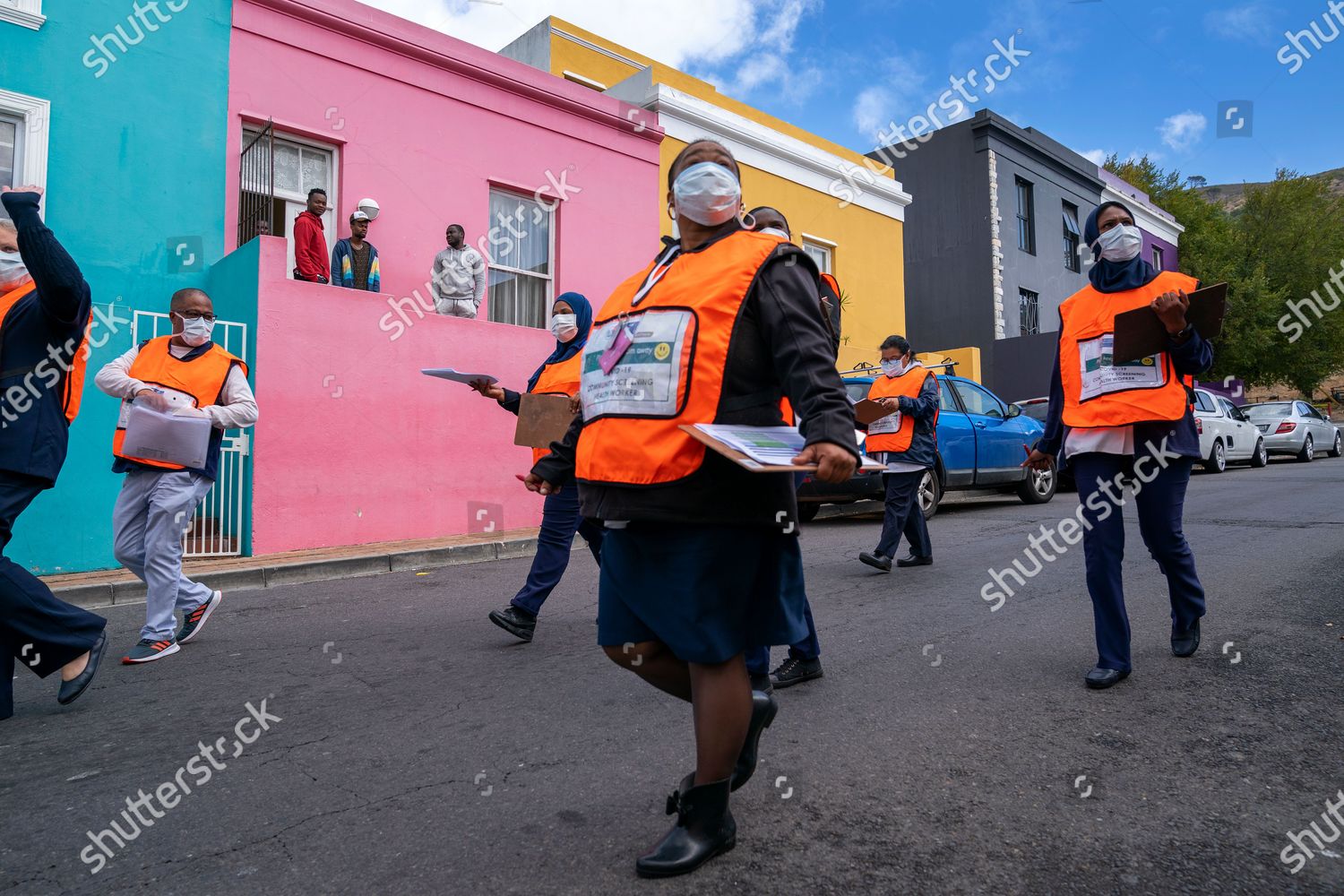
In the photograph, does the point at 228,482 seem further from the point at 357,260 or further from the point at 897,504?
the point at 897,504

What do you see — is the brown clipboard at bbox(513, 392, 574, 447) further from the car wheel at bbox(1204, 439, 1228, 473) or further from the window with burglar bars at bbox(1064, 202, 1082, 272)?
the window with burglar bars at bbox(1064, 202, 1082, 272)

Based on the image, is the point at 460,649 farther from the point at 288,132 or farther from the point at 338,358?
the point at 288,132

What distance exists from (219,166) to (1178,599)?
9031mm

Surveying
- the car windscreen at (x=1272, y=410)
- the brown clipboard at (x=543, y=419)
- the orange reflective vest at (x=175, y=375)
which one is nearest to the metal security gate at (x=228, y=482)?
the orange reflective vest at (x=175, y=375)

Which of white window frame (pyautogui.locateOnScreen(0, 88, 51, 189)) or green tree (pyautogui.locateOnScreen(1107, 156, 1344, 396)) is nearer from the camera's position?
white window frame (pyautogui.locateOnScreen(0, 88, 51, 189))

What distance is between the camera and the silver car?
20375 mm

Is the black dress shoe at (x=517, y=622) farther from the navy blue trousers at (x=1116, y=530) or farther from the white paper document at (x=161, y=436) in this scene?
the navy blue trousers at (x=1116, y=530)

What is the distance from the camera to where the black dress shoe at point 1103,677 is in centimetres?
357

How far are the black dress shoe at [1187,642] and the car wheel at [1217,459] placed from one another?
602 inches

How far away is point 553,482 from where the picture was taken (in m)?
2.86

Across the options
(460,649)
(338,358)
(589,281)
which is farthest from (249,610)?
(589,281)

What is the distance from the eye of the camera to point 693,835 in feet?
7.11

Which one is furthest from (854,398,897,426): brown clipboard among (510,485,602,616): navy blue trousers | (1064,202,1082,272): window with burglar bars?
(1064,202,1082,272): window with burglar bars

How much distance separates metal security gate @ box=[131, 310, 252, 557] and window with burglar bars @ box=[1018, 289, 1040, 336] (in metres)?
21.4
